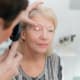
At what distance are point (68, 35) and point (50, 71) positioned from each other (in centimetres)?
50

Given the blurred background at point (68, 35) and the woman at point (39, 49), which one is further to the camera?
the blurred background at point (68, 35)

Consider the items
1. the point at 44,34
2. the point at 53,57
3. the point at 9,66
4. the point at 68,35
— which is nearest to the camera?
the point at 9,66

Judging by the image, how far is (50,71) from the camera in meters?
1.50

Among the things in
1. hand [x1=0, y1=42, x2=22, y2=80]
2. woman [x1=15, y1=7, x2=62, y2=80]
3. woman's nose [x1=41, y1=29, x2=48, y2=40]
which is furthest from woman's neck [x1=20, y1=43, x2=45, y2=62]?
hand [x1=0, y1=42, x2=22, y2=80]

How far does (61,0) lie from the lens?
1.89 meters

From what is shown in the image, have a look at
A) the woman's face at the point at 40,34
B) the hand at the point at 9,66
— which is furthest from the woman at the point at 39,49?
the hand at the point at 9,66

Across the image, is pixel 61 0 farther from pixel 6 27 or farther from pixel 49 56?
pixel 6 27

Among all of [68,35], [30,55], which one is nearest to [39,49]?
[30,55]

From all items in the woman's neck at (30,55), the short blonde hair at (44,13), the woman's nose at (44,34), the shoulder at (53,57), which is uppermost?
the short blonde hair at (44,13)

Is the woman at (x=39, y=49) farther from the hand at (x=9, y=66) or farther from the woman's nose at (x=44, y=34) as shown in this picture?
the hand at (x=9, y=66)

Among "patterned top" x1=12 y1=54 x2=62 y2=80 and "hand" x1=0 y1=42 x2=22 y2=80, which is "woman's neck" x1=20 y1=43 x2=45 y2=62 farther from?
"hand" x1=0 y1=42 x2=22 y2=80

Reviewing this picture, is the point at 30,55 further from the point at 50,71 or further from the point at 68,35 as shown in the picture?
the point at 68,35

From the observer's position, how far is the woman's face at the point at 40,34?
1.44 m

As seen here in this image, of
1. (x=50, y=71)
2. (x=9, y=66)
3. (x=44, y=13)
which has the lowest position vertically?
(x=50, y=71)
